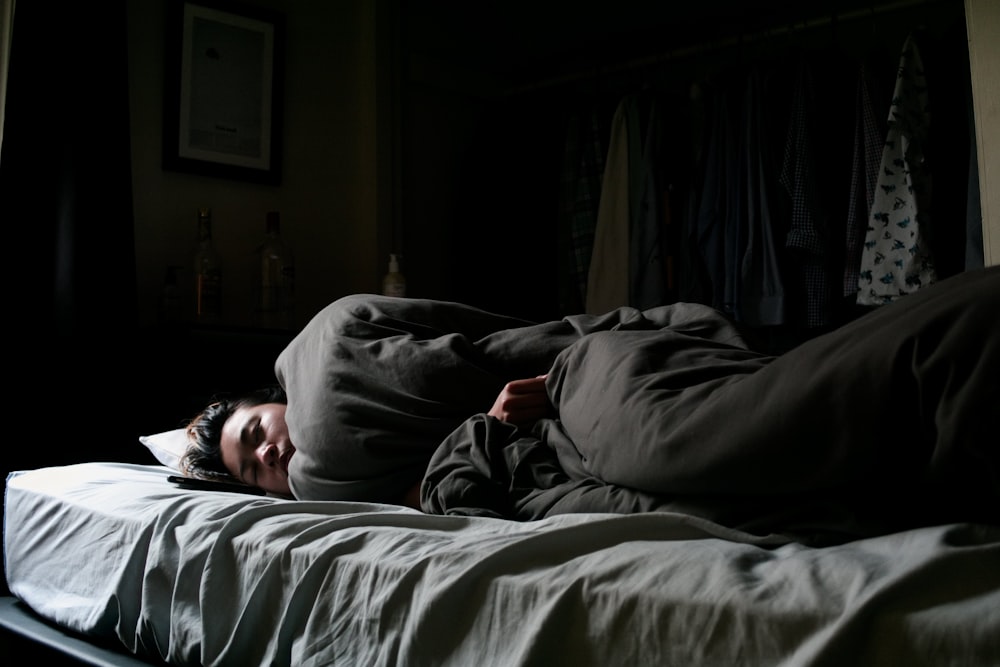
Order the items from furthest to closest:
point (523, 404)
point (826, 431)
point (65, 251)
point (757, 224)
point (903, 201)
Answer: point (757, 224) < point (903, 201) < point (65, 251) < point (523, 404) < point (826, 431)

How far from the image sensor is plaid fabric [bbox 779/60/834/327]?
8.35 feet

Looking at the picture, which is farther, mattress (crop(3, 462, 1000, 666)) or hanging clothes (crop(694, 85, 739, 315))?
hanging clothes (crop(694, 85, 739, 315))

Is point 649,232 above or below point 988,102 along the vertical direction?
below

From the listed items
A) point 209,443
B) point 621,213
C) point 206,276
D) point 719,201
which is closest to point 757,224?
point 719,201

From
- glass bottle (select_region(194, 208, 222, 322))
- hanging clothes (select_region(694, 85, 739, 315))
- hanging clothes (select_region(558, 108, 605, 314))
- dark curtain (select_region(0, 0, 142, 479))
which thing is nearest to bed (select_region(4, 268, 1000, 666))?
dark curtain (select_region(0, 0, 142, 479))

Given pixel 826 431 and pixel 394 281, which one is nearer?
pixel 826 431

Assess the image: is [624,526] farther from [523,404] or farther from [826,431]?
[523,404]

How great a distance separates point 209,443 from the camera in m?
1.74

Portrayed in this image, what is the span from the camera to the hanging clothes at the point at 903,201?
235 centimetres

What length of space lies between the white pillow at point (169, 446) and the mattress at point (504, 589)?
1.62ft

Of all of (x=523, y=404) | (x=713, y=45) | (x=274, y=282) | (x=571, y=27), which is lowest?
(x=523, y=404)

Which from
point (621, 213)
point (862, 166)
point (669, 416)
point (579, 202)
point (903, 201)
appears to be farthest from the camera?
point (579, 202)

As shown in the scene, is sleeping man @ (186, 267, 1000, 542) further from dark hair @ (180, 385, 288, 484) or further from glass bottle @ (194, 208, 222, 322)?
glass bottle @ (194, 208, 222, 322)

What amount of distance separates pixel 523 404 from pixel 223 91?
70.9 inches
